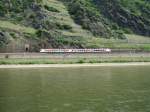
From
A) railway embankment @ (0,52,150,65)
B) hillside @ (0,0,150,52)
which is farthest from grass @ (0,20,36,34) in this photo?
railway embankment @ (0,52,150,65)

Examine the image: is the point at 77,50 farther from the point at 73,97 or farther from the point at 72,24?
the point at 73,97

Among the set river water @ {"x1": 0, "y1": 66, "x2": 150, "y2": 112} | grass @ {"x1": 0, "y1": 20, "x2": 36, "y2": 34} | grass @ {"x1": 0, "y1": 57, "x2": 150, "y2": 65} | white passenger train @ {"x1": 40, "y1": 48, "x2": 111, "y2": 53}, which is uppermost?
grass @ {"x1": 0, "y1": 20, "x2": 36, "y2": 34}

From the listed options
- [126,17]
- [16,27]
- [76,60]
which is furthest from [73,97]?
[126,17]

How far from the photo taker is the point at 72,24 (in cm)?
13775

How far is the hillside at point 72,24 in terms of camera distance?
408ft

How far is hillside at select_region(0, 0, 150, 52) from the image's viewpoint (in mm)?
124438

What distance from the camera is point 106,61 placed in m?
112

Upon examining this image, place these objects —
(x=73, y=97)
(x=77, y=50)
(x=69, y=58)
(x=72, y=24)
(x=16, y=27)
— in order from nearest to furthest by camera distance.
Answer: (x=73, y=97), (x=69, y=58), (x=77, y=50), (x=16, y=27), (x=72, y=24)

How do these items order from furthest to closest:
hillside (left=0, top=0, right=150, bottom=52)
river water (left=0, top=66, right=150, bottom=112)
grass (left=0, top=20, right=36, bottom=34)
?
grass (left=0, top=20, right=36, bottom=34)
hillside (left=0, top=0, right=150, bottom=52)
river water (left=0, top=66, right=150, bottom=112)

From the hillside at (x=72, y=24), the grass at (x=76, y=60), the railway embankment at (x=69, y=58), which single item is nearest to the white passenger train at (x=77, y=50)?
the hillside at (x=72, y=24)

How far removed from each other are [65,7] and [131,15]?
968 inches

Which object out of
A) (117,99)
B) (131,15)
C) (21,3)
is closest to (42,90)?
(117,99)

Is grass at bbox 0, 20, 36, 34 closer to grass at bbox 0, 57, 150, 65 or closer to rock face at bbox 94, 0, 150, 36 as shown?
grass at bbox 0, 57, 150, 65

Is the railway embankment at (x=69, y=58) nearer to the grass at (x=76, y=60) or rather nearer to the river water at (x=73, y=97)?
the grass at (x=76, y=60)
